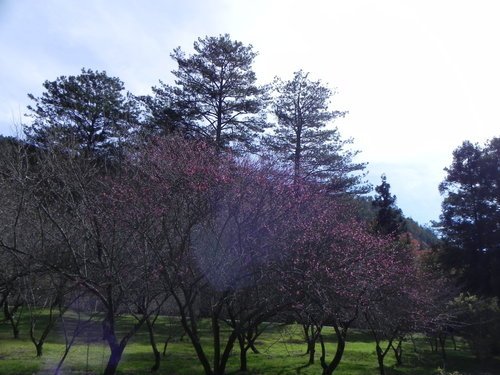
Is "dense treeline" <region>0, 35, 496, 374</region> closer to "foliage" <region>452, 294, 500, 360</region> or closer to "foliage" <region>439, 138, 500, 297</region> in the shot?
"foliage" <region>452, 294, 500, 360</region>

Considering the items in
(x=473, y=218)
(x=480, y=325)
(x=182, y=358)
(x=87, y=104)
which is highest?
(x=87, y=104)

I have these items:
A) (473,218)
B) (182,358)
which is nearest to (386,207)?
(473,218)

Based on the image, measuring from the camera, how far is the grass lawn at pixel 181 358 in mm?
13234

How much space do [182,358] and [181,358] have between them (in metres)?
0.03

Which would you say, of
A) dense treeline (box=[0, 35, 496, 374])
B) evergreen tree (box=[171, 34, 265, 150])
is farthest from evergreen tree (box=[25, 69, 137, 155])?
dense treeline (box=[0, 35, 496, 374])

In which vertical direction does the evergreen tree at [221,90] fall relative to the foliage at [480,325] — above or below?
above

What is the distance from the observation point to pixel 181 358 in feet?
→ 52.1

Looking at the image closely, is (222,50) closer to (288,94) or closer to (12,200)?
(288,94)

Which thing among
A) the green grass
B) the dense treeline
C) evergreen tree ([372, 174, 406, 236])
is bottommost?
the green grass

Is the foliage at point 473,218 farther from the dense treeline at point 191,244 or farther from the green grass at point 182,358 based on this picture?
the dense treeline at point 191,244

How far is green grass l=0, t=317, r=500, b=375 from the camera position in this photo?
13242 millimetres

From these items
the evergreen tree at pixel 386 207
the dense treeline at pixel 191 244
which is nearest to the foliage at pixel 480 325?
the dense treeline at pixel 191 244

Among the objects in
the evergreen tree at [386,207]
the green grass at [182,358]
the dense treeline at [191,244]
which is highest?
the evergreen tree at [386,207]

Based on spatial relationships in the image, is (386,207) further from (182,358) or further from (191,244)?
(191,244)
